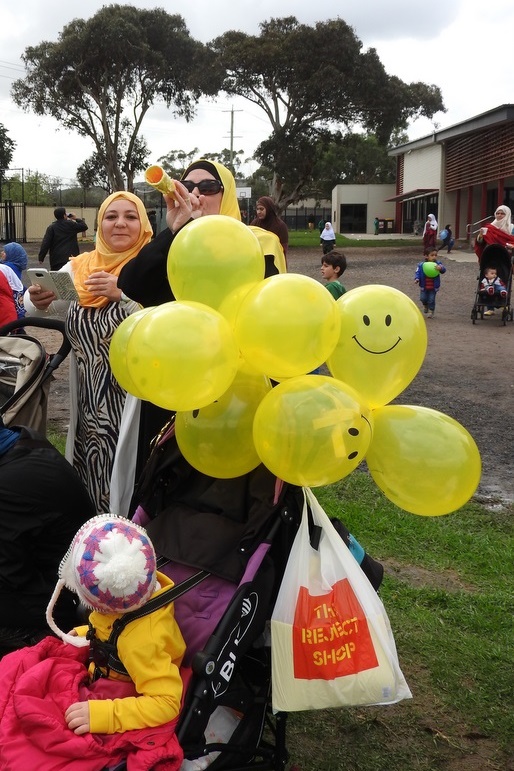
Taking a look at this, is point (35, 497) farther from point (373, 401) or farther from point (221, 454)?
point (373, 401)

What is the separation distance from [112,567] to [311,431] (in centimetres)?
58

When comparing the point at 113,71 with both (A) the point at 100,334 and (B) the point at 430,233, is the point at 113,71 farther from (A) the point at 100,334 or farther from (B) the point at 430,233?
(A) the point at 100,334

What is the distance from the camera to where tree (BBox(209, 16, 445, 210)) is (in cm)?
3244

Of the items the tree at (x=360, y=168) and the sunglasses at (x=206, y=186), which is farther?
the tree at (x=360, y=168)

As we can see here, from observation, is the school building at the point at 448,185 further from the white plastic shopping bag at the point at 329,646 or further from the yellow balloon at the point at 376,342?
the white plastic shopping bag at the point at 329,646

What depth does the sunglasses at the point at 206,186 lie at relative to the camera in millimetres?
2789

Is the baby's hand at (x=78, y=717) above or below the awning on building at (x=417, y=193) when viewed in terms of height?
below

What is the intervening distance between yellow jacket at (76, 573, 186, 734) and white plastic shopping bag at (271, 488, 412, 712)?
252mm

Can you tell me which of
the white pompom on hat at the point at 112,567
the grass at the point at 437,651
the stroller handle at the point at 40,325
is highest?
the stroller handle at the point at 40,325

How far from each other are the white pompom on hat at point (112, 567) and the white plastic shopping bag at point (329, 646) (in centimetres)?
34

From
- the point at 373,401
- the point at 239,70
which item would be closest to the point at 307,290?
the point at 373,401

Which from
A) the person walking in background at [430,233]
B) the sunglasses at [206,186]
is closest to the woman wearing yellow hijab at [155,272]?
the sunglasses at [206,186]

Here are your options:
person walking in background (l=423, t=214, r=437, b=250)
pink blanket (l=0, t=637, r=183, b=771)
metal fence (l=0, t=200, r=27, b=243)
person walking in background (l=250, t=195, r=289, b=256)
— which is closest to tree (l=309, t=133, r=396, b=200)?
metal fence (l=0, t=200, r=27, b=243)

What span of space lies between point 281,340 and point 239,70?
34.3 m
